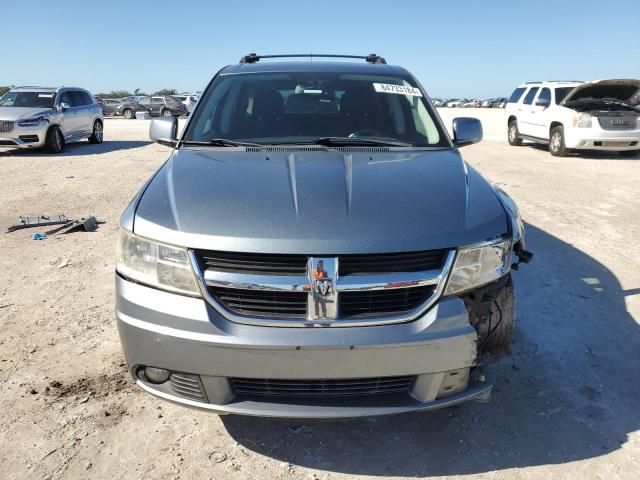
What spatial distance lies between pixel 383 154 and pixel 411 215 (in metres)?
0.89

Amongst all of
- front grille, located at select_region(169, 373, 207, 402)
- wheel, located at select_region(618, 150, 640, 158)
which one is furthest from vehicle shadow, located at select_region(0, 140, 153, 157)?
wheel, located at select_region(618, 150, 640, 158)

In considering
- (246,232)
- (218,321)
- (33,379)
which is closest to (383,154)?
→ (246,232)

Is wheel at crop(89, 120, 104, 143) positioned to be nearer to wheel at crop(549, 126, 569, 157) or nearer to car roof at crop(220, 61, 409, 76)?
wheel at crop(549, 126, 569, 157)

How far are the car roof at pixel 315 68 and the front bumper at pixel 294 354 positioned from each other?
2.20 metres

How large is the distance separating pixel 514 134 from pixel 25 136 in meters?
13.3

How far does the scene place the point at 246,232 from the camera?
6.67ft

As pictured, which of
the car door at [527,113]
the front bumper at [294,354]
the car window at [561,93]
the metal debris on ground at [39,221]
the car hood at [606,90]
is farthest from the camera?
the car door at [527,113]

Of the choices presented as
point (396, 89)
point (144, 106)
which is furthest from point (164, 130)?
point (144, 106)

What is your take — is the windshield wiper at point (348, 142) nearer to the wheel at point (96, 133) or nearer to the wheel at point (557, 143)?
the wheel at point (557, 143)

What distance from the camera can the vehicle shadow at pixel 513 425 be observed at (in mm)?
2311

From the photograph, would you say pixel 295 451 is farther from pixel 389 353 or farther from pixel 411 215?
pixel 411 215

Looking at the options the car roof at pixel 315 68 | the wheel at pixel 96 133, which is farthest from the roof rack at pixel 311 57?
the wheel at pixel 96 133

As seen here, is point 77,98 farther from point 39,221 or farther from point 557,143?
point 557,143

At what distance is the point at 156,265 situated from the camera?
2.11 meters
